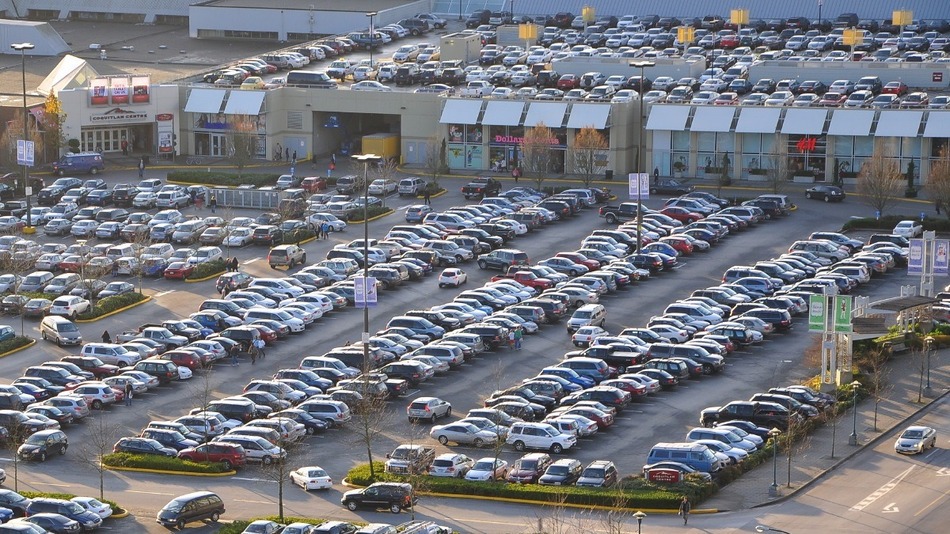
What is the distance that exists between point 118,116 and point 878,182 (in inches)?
1892

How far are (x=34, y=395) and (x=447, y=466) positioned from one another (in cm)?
1852

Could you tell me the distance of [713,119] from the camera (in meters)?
118

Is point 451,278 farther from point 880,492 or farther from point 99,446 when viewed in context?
point 880,492

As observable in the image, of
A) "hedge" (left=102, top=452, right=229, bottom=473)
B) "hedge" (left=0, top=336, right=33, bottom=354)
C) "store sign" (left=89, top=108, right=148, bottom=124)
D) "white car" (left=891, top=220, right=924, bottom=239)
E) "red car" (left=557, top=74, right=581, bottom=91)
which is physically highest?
"red car" (left=557, top=74, right=581, bottom=91)

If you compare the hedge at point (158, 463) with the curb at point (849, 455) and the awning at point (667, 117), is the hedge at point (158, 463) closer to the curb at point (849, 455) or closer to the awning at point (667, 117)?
the curb at point (849, 455)

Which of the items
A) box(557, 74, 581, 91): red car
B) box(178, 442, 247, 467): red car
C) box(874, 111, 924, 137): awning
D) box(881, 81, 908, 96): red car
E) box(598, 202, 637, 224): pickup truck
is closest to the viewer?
box(178, 442, 247, 467): red car

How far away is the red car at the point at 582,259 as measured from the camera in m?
95.0

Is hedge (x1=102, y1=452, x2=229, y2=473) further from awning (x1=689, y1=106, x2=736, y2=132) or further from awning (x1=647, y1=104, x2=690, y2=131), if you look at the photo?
awning (x1=689, y1=106, x2=736, y2=132)

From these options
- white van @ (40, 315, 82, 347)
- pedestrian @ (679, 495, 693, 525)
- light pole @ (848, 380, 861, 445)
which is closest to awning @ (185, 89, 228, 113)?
white van @ (40, 315, 82, 347)

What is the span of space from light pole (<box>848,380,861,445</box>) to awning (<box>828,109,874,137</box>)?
4096 cm

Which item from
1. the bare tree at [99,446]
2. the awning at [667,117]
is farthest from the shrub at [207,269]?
the awning at [667,117]

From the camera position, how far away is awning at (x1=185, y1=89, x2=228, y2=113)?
413 ft

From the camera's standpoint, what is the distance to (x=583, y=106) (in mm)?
120062

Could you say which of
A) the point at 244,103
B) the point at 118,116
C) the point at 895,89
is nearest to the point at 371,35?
the point at 244,103
